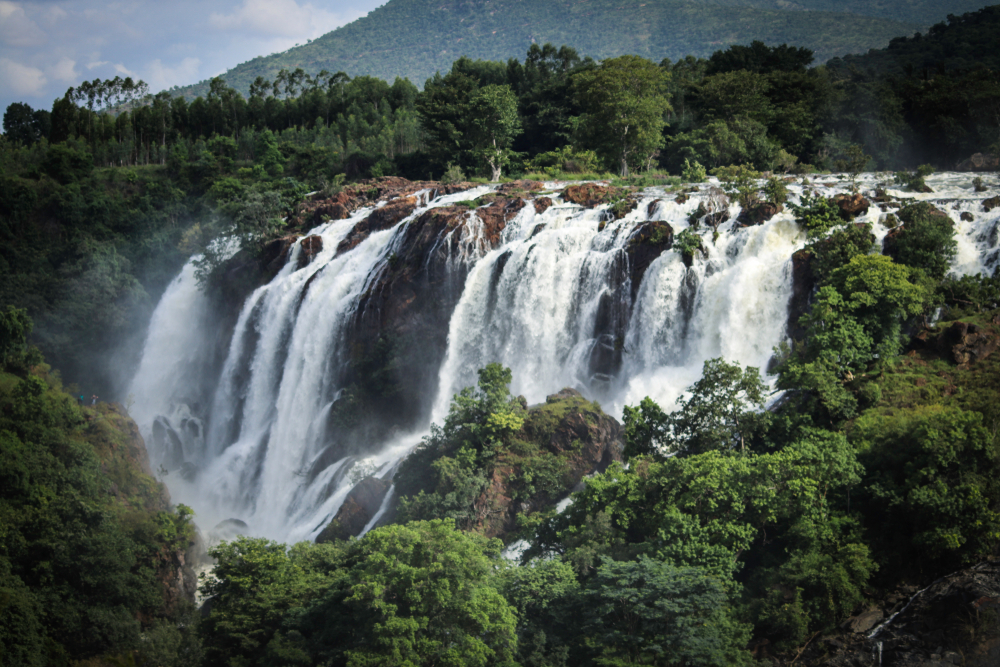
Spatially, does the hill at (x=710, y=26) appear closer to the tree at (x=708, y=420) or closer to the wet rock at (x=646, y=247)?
the wet rock at (x=646, y=247)

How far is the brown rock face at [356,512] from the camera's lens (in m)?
25.7

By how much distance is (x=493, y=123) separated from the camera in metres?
51.7

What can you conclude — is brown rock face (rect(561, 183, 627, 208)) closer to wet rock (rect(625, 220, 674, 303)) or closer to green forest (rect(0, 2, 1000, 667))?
green forest (rect(0, 2, 1000, 667))

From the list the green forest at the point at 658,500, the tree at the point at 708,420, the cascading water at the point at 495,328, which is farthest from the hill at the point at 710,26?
the tree at the point at 708,420

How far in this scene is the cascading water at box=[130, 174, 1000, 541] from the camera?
2702cm

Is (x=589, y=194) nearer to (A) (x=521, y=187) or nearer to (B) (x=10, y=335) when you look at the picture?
(A) (x=521, y=187)

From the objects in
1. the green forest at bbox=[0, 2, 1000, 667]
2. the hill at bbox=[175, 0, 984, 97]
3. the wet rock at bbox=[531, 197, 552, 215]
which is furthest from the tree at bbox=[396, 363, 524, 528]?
the hill at bbox=[175, 0, 984, 97]

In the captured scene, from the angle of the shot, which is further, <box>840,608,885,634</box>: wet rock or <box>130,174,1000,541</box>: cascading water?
<box>130,174,1000,541</box>: cascading water

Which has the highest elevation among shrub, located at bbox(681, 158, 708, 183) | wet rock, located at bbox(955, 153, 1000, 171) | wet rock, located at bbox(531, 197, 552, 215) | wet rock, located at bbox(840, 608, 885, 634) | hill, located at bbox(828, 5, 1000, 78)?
hill, located at bbox(828, 5, 1000, 78)

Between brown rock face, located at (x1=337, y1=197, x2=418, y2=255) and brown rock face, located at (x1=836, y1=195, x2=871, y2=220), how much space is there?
19791 mm

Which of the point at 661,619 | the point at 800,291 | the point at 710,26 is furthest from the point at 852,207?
the point at 710,26

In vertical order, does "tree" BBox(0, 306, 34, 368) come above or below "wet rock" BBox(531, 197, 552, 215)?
below

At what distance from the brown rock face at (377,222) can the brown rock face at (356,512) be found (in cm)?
1587

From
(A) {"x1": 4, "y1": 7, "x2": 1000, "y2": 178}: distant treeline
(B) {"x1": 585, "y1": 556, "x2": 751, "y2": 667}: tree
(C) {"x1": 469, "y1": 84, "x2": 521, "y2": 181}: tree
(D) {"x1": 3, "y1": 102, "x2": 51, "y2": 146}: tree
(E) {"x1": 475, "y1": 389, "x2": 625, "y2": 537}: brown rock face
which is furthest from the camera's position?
(D) {"x1": 3, "y1": 102, "x2": 51, "y2": 146}: tree
